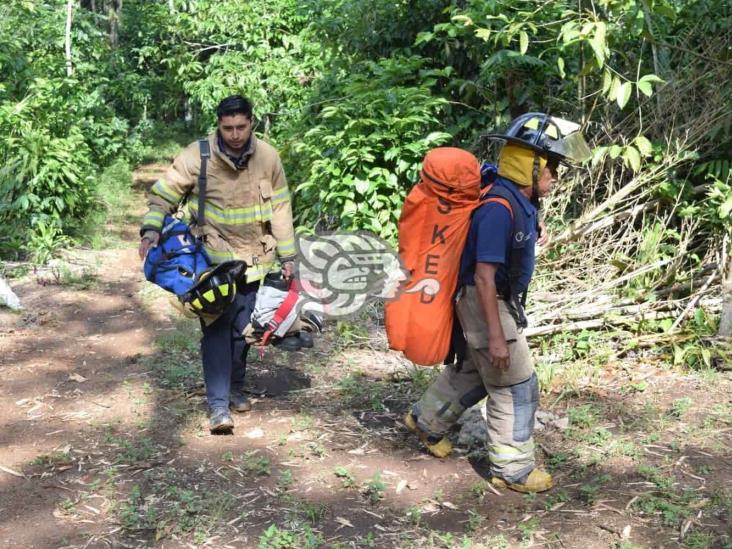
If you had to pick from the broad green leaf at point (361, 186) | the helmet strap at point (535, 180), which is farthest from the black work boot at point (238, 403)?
the broad green leaf at point (361, 186)

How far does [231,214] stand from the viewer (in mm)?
4547

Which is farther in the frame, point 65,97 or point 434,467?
point 65,97

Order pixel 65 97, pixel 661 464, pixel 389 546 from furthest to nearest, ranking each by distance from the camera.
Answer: pixel 65 97, pixel 661 464, pixel 389 546

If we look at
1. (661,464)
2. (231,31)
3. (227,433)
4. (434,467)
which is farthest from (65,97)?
(661,464)

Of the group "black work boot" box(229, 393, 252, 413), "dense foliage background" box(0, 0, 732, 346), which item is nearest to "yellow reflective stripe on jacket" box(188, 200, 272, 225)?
"black work boot" box(229, 393, 252, 413)

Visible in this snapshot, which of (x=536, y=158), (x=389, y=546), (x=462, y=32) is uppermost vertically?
(x=462, y=32)

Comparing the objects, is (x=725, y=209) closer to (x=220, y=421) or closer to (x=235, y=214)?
(x=235, y=214)

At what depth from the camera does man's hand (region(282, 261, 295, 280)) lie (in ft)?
15.5

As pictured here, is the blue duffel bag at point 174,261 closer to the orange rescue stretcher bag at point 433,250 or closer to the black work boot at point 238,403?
the black work boot at point 238,403

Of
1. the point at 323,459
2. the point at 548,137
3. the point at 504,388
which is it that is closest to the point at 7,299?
the point at 323,459

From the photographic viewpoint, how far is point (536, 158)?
373 centimetres

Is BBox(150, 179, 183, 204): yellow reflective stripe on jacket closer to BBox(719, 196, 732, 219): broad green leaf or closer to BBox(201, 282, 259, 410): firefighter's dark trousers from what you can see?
BBox(201, 282, 259, 410): firefighter's dark trousers

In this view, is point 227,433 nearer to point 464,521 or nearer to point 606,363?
point 464,521

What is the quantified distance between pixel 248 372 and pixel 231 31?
9140 millimetres
